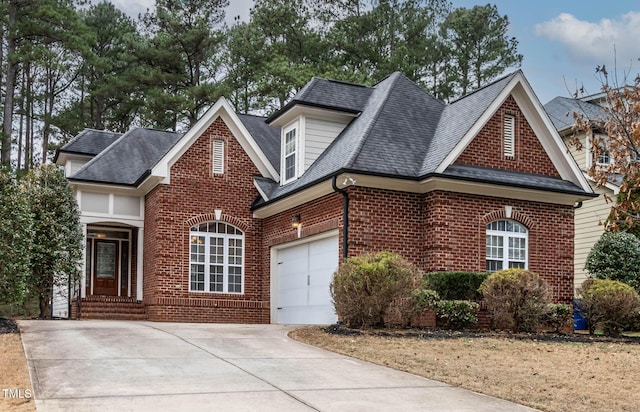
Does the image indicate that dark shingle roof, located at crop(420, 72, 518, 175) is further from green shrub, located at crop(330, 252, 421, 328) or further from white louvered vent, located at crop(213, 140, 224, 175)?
white louvered vent, located at crop(213, 140, 224, 175)

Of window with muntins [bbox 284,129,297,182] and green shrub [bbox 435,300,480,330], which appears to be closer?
green shrub [bbox 435,300,480,330]

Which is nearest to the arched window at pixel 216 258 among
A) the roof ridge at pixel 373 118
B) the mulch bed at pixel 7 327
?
the roof ridge at pixel 373 118

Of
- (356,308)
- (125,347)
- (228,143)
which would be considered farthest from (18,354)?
(228,143)

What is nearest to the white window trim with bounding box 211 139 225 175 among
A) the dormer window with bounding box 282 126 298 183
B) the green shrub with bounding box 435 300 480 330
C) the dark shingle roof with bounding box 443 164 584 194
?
the dormer window with bounding box 282 126 298 183

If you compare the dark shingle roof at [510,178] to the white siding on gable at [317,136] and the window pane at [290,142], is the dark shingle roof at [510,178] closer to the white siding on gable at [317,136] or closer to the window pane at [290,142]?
the white siding on gable at [317,136]

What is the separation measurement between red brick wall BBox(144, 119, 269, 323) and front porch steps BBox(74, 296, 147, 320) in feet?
1.29

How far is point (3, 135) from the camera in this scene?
33.6 meters

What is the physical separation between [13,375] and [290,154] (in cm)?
1280

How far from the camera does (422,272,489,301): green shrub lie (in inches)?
648

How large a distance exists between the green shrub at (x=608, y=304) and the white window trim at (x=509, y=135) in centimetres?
378

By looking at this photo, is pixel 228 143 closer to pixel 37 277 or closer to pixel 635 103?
pixel 37 277

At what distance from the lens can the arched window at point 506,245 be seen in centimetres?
1809

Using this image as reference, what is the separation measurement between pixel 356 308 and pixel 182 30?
2931cm

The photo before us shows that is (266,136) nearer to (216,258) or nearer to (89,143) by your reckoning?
(216,258)
